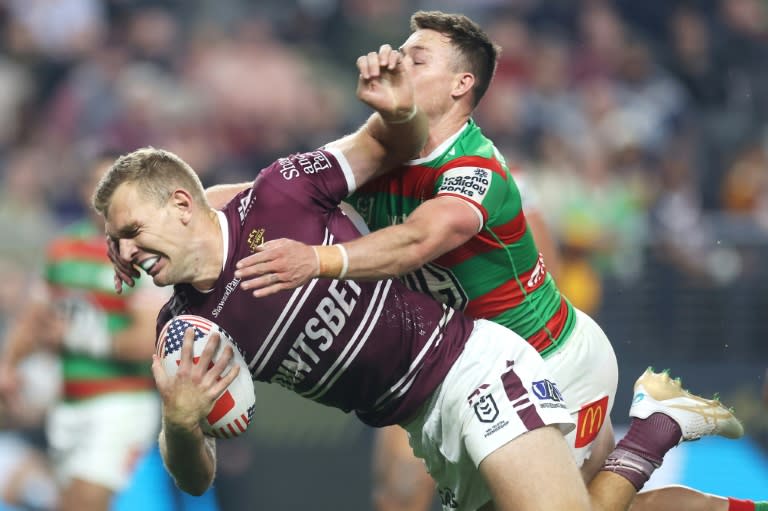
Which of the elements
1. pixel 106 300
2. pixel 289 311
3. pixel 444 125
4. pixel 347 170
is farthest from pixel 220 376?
pixel 106 300

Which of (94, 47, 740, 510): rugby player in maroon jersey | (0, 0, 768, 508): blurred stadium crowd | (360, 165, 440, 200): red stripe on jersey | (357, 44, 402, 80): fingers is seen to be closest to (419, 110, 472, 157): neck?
(360, 165, 440, 200): red stripe on jersey

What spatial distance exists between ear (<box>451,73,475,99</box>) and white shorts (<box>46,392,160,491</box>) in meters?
3.71

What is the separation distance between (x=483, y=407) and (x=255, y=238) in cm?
100

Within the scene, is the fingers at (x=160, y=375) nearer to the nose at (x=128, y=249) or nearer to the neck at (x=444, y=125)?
the nose at (x=128, y=249)

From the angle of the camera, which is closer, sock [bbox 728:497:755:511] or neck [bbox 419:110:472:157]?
neck [bbox 419:110:472:157]

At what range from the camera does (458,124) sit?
4699 mm

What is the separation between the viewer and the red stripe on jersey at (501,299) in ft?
15.1

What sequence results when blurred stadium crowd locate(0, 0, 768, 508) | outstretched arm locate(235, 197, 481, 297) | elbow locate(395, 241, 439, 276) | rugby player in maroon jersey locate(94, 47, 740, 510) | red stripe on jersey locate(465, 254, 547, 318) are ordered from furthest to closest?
1. blurred stadium crowd locate(0, 0, 768, 508)
2. red stripe on jersey locate(465, 254, 547, 318)
3. rugby player in maroon jersey locate(94, 47, 740, 510)
4. elbow locate(395, 241, 439, 276)
5. outstretched arm locate(235, 197, 481, 297)

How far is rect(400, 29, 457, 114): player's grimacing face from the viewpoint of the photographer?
468 cm

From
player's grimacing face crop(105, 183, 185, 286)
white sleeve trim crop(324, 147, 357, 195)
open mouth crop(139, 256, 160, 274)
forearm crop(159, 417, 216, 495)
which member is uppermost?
white sleeve trim crop(324, 147, 357, 195)

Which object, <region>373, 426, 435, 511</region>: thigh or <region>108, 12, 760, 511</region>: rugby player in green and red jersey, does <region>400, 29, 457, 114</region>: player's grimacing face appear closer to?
<region>108, 12, 760, 511</region>: rugby player in green and red jersey

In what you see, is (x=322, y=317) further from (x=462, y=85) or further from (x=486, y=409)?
(x=462, y=85)

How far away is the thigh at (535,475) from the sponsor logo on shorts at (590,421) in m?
0.45

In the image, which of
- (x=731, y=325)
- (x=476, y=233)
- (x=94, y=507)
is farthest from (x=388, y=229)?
(x=731, y=325)
